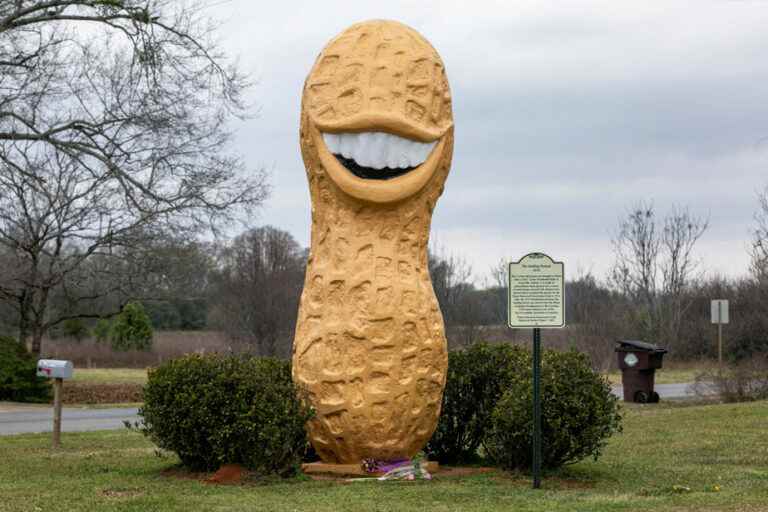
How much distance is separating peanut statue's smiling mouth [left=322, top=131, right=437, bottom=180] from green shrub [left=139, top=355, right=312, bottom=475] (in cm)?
220

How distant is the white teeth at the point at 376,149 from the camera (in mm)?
10742

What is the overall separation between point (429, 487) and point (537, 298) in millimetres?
1991

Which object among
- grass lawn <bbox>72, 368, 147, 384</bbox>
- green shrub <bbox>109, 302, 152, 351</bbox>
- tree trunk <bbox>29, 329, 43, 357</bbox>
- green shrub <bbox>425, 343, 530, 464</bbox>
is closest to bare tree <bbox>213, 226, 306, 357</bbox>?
grass lawn <bbox>72, 368, 147, 384</bbox>

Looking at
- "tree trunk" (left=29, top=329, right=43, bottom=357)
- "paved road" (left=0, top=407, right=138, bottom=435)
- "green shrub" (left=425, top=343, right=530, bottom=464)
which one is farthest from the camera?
"tree trunk" (left=29, top=329, right=43, bottom=357)

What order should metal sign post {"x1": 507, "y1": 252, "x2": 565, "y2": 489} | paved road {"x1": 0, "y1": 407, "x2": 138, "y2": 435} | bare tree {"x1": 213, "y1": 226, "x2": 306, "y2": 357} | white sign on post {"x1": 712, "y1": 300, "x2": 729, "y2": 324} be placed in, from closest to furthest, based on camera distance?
metal sign post {"x1": 507, "y1": 252, "x2": 565, "y2": 489} < paved road {"x1": 0, "y1": 407, "x2": 138, "y2": 435} < white sign on post {"x1": 712, "y1": 300, "x2": 729, "y2": 324} < bare tree {"x1": 213, "y1": 226, "x2": 306, "y2": 357}

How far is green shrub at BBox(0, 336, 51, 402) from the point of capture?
88.3 ft

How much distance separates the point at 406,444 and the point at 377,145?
2.92m

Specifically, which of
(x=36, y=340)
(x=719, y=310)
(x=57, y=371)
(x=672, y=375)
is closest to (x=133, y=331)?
(x=36, y=340)

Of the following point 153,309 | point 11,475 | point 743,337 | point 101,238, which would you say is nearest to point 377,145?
point 11,475

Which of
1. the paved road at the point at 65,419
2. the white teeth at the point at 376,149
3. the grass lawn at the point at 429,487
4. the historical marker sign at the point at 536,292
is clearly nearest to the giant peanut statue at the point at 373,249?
the white teeth at the point at 376,149

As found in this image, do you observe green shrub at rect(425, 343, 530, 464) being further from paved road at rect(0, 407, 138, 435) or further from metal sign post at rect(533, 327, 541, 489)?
paved road at rect(0, 407, 138, 435)

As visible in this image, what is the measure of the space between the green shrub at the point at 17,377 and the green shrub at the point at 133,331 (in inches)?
607

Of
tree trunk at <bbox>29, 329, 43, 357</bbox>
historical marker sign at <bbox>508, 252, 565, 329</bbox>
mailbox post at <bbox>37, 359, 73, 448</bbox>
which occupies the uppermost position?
historical marker sign at <bbox>508, 252, 565, 329</bbox>

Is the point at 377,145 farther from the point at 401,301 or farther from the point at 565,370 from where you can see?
the point at 565,370
